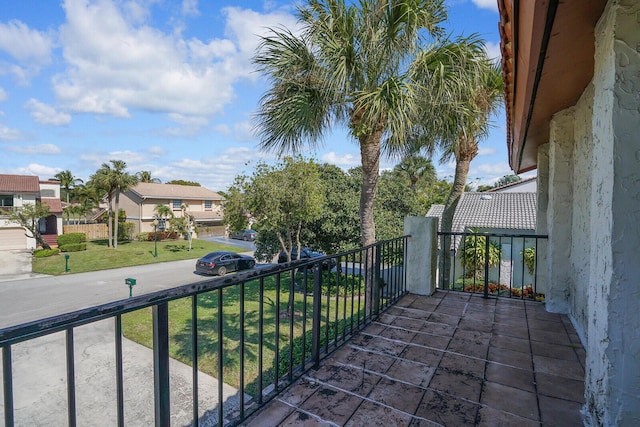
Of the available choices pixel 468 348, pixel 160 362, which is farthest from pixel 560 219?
pixel 160 362

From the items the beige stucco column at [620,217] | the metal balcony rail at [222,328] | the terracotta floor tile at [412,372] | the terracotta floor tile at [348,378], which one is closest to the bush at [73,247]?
the metal balcony rail at [222,328]

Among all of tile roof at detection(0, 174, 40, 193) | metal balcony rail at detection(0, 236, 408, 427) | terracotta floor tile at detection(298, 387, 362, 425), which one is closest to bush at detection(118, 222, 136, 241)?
tile roof at detection(0, 174, 40, 193)

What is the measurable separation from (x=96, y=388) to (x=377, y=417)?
7253mm

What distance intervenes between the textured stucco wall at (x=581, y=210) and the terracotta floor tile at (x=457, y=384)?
55.3 inches

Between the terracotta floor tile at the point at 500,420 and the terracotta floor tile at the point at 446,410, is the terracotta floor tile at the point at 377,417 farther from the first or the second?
the terracotta floor tile at the point at 500,420

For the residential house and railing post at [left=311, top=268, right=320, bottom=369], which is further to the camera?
the residential house

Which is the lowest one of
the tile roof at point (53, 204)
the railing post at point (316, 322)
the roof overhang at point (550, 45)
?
the railing post at point (316, 322)

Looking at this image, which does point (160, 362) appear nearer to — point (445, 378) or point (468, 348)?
point (445, 378)

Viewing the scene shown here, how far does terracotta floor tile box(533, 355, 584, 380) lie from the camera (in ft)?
8.27

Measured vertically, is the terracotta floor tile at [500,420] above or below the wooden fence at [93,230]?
above

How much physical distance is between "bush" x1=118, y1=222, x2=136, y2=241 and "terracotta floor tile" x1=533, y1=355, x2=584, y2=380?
31447mm

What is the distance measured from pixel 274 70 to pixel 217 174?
47.5 m

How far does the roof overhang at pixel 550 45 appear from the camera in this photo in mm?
1445

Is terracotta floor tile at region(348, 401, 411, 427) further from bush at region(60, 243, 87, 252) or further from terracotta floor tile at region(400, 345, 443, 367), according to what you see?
bush at region(60, 243, 87, 252)
